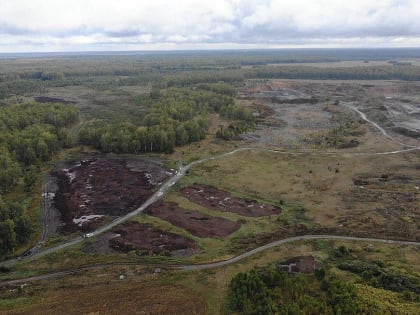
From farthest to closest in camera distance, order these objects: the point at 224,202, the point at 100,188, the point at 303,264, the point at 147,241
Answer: the point at 100,188
the point at 224,202
the point at 147,241
the point at 303,264

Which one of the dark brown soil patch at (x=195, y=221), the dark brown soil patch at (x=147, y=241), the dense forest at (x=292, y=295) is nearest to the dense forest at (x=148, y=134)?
the dark brown soil patch at (x=195, y=221)

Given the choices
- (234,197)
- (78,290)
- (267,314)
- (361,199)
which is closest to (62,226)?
(78,290)

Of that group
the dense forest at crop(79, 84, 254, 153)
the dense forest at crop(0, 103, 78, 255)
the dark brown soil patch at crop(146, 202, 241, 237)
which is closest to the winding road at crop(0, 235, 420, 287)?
the dark brown soil patch at crop(146, 202, 241, 237)

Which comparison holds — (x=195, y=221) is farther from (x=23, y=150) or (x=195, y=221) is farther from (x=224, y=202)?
(x=23, y=150)

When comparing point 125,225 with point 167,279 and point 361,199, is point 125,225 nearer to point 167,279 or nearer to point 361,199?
point 167,279

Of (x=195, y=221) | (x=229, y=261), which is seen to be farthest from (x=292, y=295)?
(x=195, y=221)
